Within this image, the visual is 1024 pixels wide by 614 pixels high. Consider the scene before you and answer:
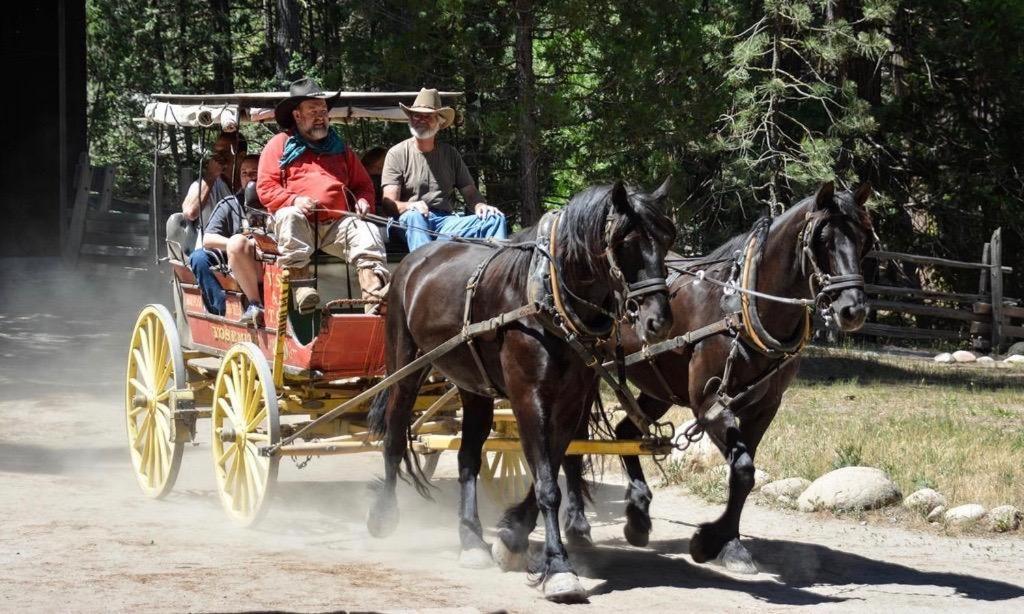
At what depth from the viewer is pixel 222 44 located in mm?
24688

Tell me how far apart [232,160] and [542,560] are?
476cm

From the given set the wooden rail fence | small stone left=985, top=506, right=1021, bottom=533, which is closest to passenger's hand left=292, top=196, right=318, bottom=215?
small stone left=985, top=506, right=1021, bottom=533

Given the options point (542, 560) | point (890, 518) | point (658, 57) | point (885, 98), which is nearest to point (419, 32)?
point (658, 57)

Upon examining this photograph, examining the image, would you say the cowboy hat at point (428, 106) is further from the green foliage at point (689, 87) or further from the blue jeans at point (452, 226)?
the green foliage at point (689, 87)

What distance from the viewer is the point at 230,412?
8.27 m

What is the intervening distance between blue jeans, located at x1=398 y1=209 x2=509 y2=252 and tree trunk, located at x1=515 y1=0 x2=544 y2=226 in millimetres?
5290

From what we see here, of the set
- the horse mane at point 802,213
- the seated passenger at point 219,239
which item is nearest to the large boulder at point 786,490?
the horse mane at point 802,213

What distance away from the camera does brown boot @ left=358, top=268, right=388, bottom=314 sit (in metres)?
8.17

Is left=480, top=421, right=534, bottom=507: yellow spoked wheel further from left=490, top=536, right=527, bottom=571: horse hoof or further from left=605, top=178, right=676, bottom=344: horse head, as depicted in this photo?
left=605, top=178, right=676, bottom=344: horse head

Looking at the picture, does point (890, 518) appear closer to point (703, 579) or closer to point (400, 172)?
point (703, 579)

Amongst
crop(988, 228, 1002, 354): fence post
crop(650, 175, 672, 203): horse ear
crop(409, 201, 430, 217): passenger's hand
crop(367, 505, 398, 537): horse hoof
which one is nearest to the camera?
crop(650, 175, 672, 203): horse ear

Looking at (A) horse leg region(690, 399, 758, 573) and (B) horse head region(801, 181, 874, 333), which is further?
(A) horse leg region(690, 399, 758, 573)

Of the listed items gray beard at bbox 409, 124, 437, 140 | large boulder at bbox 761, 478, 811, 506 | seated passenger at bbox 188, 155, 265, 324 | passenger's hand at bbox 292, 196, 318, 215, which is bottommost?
large boulder at bbox 761, 478, 811, 506

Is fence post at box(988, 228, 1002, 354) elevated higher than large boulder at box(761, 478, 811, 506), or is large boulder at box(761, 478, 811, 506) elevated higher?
fence post at box(988, 228, 1002, 354)
